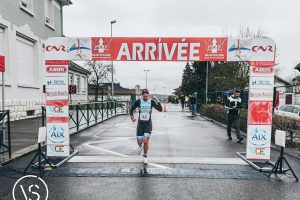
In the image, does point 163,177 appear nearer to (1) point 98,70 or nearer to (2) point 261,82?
(2) point 261,82

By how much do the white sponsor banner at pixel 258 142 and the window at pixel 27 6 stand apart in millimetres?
14248

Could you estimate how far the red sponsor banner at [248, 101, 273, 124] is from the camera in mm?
6211

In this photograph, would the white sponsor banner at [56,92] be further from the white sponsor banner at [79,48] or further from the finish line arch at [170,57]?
the white sponsor banner at [79,48]

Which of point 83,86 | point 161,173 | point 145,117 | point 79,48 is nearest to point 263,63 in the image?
point 145,117

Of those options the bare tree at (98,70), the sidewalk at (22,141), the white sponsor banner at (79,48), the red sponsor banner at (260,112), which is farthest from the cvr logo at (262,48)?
the bare tree at (98,70)

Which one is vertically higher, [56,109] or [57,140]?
[56,109]

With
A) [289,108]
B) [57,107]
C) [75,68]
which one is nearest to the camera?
[57,107]

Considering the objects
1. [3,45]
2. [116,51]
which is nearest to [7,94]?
[3,45]

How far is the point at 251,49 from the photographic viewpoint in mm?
6219

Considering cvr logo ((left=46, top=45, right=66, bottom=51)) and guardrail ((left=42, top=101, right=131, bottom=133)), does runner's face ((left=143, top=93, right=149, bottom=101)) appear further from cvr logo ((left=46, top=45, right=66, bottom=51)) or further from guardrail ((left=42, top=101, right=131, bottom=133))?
guardrail ((left=42, top=101, right=131, bottom=133))

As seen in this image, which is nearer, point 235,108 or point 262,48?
point 262,48

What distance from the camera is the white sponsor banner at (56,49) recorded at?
6.36 meters

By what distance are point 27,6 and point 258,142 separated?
51.3 feet

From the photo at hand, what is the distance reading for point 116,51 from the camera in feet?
21.6
